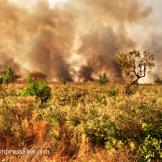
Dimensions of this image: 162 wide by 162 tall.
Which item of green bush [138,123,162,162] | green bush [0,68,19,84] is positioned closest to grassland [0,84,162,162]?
green bush [138,123,162,162]

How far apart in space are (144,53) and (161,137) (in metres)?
40.8

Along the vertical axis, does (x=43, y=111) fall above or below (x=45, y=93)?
below

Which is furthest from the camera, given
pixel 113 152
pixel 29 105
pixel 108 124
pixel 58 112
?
pixel 29 105

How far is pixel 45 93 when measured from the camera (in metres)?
34.8

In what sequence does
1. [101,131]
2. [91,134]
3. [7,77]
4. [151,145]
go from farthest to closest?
[7,77] < [91,134] < [101,131] < [151,145]

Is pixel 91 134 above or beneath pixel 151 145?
above

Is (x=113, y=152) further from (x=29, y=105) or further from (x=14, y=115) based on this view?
(x=29, y=105)

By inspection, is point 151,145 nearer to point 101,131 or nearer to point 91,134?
point 101,131

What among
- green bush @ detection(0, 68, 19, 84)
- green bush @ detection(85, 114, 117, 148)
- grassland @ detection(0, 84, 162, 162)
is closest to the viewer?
grassland @ detection(0, 84, 162, 162)

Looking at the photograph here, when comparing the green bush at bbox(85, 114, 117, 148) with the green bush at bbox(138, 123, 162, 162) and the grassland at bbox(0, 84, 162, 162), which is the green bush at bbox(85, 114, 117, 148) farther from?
the green bush at bbox(138, 123, 162, 162)

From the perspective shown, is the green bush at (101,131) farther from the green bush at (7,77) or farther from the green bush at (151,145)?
the green bush at (7,77)

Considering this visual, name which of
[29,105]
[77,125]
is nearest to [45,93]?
[29,105]

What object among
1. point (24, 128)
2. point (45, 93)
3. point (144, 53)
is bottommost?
point (24, 128)

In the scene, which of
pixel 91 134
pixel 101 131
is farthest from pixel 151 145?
pixel 91 134
